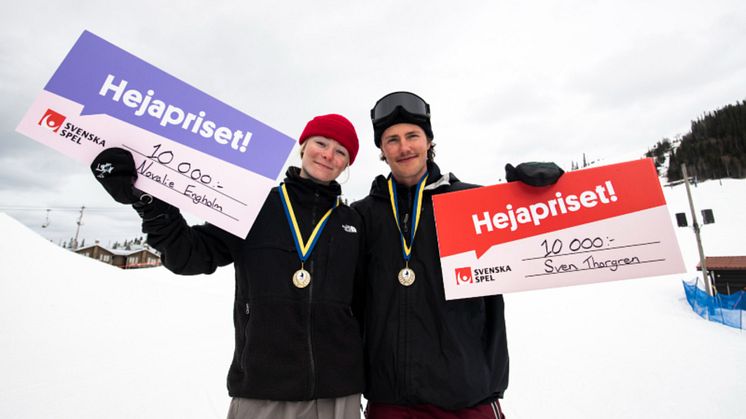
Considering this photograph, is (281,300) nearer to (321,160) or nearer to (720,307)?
(321,160)

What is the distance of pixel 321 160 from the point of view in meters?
2.22

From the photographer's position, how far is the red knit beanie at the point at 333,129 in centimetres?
229

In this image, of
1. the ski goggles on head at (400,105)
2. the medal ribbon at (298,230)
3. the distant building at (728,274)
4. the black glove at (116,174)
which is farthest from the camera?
the distant building at (728,274)

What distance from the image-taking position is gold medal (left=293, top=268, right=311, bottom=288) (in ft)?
5.96

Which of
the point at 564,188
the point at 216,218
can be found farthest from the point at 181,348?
the point at 564,188

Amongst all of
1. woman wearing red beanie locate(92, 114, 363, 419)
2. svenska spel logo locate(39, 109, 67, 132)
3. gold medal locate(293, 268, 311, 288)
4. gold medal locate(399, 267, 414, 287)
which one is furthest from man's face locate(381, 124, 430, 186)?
svenska spel logo locate(39, 109, 67, 132)

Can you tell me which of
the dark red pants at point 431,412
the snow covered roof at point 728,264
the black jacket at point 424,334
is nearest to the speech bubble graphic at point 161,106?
the black jacket at point 424,334

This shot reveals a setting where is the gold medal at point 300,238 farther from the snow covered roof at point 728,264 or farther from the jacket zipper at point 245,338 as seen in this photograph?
the snow covered roof at point 728,264

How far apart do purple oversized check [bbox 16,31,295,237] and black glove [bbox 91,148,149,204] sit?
0.19 ft

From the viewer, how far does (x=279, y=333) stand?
171 centimetres

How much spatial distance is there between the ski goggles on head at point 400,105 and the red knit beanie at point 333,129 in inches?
10.0

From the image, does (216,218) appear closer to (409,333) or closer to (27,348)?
(409,333)

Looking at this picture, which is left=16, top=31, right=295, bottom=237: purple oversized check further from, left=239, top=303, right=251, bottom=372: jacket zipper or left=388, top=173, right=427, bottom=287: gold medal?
left=388, top=173, right=427, bottom=287: gold medal

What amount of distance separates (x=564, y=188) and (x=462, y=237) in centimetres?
71
